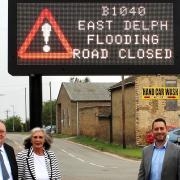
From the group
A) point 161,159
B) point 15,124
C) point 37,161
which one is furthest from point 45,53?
point 15,124

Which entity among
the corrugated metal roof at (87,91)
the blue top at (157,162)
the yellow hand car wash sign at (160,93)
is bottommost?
the blue top at (157,162)

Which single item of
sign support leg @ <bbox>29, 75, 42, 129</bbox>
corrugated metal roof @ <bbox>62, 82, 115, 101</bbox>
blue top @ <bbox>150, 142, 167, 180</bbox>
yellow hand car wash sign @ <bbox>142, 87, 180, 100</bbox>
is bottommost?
blue top @ <bbox>150, 142, 167, 180</bbox>

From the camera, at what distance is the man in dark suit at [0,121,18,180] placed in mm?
5986

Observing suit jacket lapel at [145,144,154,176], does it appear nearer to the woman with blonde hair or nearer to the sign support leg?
the woman with blonde hair

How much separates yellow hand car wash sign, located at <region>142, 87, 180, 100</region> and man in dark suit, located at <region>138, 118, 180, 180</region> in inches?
1319

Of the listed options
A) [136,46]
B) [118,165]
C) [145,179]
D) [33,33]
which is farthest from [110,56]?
[118,165]

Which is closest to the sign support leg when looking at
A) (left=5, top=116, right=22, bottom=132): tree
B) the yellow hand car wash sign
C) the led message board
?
the led message board

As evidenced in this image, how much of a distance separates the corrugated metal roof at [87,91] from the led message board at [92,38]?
58.8m

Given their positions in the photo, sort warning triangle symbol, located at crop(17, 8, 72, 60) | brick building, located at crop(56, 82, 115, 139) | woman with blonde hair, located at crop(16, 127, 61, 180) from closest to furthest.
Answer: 1. woman with blonde hair, located at crop(16, 127, 61, 180)
2. warning triangle symbol, located at crop(17, 8, 72, 60)
3. brick building, located at crop(56, 82, 115, 139)

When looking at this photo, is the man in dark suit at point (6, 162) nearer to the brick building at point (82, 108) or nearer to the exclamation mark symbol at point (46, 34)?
the exclamation mark symbol at point (46, 34)

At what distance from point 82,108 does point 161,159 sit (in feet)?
189

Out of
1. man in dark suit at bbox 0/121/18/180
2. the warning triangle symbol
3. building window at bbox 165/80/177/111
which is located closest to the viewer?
man in dark suit at bbox 0/121/18/180

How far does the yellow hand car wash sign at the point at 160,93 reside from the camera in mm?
39906

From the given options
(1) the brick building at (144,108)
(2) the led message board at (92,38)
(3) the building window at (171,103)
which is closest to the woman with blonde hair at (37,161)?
(2) the led message board at (92,38)
